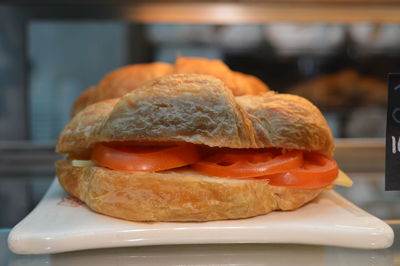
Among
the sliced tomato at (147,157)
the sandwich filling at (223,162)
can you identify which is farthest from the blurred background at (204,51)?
the sliced tomato at (147,157)

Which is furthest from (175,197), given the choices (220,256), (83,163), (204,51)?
(204,51)

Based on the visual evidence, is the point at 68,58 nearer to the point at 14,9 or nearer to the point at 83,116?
the point at 14,9

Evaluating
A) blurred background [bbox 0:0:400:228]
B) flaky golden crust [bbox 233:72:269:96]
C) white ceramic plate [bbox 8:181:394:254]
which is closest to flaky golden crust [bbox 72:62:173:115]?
flaky golden crust [bbox 233:72:269:96]

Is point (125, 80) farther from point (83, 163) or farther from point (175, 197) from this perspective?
point (175, 197)

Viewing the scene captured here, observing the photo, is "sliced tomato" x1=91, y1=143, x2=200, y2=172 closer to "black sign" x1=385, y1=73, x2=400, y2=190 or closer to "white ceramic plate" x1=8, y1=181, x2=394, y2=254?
"white ceramic plate" x1=8, y1=181, x2=394, y2=254

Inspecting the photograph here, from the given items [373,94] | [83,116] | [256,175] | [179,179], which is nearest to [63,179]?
[83,116]

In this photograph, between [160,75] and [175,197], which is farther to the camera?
[160,75]
